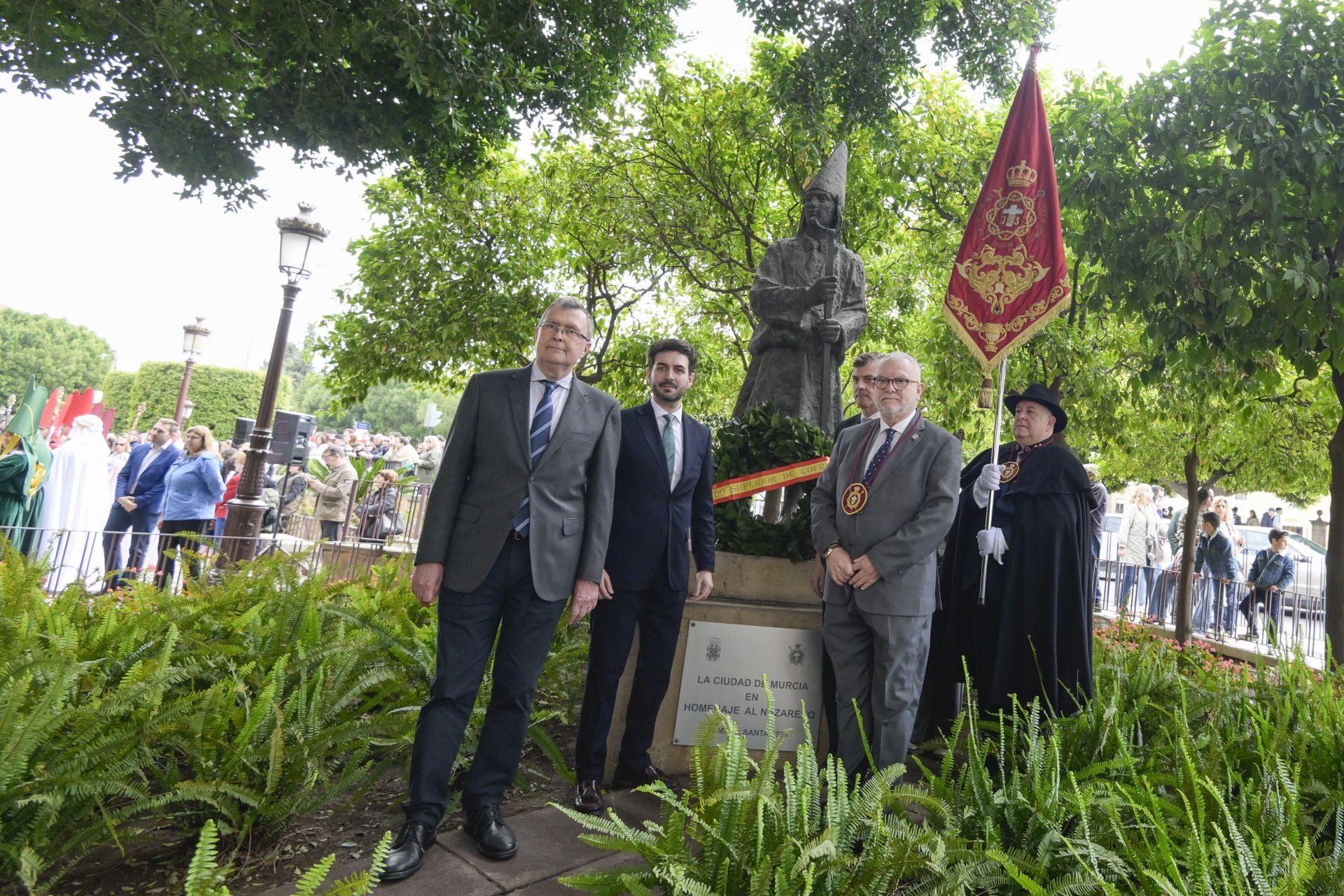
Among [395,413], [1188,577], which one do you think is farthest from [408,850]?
[395,413]

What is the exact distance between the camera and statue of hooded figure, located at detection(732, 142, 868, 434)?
5.36m

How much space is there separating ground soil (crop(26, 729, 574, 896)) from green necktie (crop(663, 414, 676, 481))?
1.56 meters

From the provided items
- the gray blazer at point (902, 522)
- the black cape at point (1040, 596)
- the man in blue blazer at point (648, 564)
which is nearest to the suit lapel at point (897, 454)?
the gray blazer at point (902, 522)

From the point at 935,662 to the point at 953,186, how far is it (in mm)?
8714

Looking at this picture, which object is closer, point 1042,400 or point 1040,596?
point 1040,596

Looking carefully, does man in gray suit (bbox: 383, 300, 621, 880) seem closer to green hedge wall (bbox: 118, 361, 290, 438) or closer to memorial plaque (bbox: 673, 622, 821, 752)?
memorial plaque (bbox: 673, 622, 821, 752)

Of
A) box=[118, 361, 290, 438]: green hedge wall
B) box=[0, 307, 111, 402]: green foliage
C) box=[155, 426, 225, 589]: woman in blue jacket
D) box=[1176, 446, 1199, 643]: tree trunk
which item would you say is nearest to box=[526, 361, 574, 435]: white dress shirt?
box=[155, 426, 225, 589]: woman in blue jacket

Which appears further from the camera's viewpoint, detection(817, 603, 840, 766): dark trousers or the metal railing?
the metal railing

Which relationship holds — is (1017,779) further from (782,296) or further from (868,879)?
(782,296)

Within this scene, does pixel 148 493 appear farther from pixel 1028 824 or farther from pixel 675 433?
pixel 1028 824

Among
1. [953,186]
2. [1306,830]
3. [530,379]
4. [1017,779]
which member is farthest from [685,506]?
[953,186]

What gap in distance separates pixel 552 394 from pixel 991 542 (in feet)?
7.96

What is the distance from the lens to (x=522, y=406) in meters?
3.26

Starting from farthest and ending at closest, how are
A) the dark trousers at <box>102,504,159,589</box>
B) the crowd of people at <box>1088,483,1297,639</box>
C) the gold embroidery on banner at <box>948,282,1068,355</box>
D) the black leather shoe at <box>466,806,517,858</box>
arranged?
the crowd of people at <box>1088,483,1297,639</box>
the dark trousers at <box>102,504,159,589</box>
the gold embroidery on banner at <box>948,282,1068,355</box>
the black leather shoe at <box>466,806,517,858</box>
